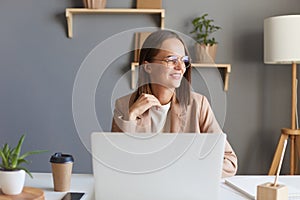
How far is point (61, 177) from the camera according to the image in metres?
1.46

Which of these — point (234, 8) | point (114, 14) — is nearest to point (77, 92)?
point (114, 14)

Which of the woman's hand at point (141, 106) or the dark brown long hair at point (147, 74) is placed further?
the dark brown long hair at point (147, 74)

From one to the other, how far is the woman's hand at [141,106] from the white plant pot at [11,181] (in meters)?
0.54

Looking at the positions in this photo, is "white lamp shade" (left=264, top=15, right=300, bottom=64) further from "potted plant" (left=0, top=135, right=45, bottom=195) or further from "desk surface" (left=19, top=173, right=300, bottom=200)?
"potted plant" (left=0, top=135, right=45, bottom=195)

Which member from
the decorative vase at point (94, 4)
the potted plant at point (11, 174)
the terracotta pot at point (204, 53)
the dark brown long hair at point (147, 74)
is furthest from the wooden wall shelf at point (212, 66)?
the potted plant at point (11, 174)

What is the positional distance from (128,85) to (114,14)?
507mm

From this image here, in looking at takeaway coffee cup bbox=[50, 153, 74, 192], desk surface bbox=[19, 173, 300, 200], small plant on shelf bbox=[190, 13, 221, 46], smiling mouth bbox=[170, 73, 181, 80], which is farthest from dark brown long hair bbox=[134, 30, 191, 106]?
small plant on shelf bbox=[190, 13, 221, 46]

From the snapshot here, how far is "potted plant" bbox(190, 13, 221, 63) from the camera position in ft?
9.79

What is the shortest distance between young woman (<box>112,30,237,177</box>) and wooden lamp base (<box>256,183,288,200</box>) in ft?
1.95

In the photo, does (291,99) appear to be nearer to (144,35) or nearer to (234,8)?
(234,8)

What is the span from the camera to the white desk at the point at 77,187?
1412 millimetres

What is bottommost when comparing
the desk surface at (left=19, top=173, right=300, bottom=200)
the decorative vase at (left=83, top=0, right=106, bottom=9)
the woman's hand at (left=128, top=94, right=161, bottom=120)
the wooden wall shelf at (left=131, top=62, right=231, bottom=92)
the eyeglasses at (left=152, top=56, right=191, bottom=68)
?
the desk surface at (left=19, top=173, right=300, bottom=200)

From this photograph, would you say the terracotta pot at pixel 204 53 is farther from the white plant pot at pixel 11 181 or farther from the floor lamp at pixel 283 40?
the white plant pot at pixel 11 181

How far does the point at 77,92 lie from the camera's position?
312 cm
